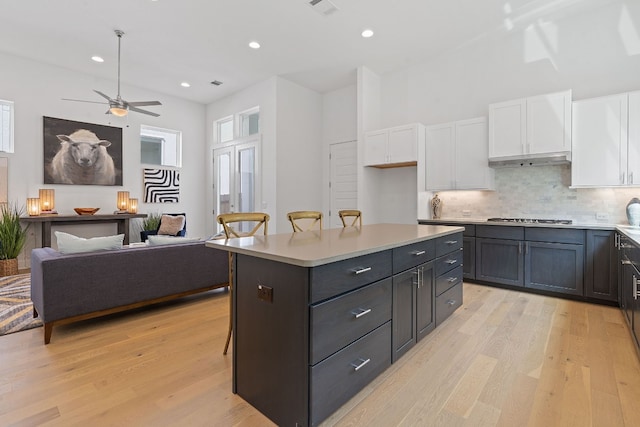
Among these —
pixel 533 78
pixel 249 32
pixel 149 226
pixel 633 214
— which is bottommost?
pixel 149 226

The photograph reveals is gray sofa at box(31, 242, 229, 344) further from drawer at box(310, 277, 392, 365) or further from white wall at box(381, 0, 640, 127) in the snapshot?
white wall at box(381, 0, 640, 127)

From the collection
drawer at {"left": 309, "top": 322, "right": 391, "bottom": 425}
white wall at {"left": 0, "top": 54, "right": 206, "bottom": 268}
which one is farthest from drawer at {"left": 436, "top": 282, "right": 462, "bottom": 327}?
white wall at {"left": 0, "top": 54, "right": 206, "bottom": 268}

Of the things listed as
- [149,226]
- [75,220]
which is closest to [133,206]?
[149,226]

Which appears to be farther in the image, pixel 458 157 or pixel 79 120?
pixel 79 120

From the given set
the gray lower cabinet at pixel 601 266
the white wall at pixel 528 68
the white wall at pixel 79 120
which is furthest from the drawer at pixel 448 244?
the white wall at pixel 79 120

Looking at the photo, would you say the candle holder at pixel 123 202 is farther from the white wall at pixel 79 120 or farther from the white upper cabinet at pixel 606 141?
the white upper cabinet at pixel 606 141

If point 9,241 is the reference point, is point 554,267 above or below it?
below

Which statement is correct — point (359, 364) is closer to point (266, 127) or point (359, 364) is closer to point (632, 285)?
point (632, 285)

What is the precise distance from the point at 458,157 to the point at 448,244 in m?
2.22

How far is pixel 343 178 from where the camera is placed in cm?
616

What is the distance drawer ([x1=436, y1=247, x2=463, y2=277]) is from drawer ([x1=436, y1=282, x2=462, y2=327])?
205 mm

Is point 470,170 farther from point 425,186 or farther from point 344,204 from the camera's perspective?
point 344,204

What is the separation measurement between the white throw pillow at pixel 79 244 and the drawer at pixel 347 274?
91.8 inches

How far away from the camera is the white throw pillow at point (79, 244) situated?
2584mm
